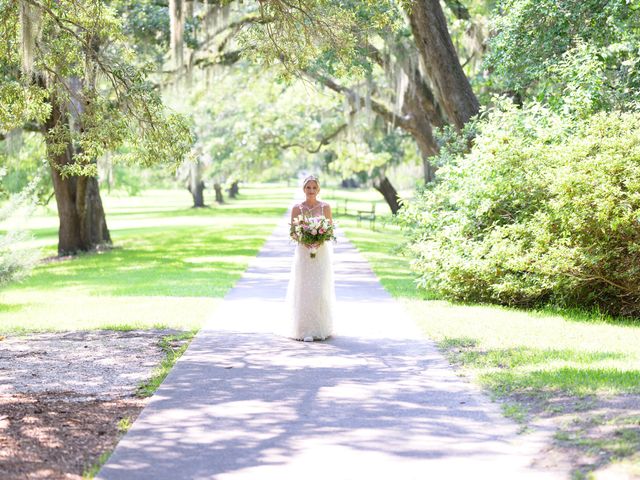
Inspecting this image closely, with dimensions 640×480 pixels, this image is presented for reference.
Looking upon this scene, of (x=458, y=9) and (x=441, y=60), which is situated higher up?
(x=458, y=9)

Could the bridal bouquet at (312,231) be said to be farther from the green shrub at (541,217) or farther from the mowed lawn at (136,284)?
the green shrub at (541,217)

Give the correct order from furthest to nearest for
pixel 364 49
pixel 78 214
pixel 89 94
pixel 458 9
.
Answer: pixel 78 214, pixel 458 9, pixel 364 49, pixel 89 94

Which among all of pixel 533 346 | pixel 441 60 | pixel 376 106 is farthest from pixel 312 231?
pixel 376 106

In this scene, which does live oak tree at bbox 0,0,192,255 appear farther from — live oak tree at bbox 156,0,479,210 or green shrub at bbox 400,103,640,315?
green shrub at bbox 400,103,640,315

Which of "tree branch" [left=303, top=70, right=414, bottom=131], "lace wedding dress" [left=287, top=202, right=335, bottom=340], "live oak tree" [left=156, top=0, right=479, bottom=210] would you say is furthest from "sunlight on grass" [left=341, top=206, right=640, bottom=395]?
"tree branch" [left=303, top=70, right=414, bottom=131]

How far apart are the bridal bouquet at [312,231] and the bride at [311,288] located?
0.07 meters

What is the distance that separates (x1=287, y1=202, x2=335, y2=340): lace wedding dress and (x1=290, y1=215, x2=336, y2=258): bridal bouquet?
0.28ft

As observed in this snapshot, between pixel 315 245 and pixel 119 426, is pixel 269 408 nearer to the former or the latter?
pixel 119 426

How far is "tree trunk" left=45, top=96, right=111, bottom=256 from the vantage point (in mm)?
26172

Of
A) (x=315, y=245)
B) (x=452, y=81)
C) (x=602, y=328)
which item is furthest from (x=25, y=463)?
(x=452, y=81)

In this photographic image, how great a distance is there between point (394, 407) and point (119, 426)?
6.91 feet

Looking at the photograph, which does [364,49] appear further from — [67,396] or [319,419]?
[319,419]

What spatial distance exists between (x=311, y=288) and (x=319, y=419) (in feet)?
14.0

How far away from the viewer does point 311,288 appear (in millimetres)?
11094
